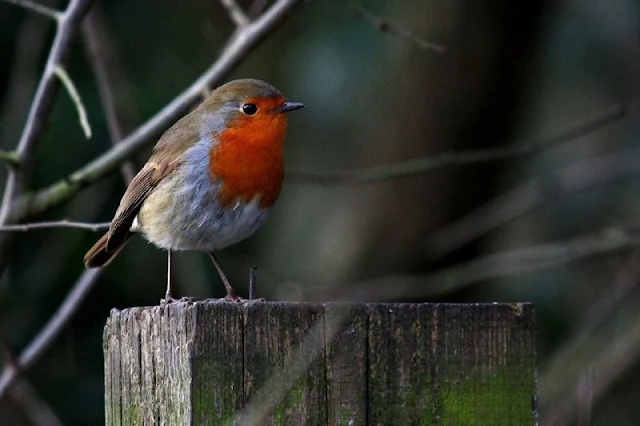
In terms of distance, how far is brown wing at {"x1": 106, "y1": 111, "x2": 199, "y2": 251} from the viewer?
13.6 ft

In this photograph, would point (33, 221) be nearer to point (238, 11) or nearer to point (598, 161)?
point (238, 11)

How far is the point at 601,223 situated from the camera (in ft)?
21.9

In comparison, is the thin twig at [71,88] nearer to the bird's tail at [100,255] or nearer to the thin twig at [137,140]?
the thin twig at [137,140]

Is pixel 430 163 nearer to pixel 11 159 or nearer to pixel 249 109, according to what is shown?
pixel 249 109

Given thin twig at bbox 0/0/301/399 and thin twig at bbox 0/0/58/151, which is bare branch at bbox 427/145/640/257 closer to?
thin twig at bbox 0/0/301/399

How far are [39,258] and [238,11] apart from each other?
197cm

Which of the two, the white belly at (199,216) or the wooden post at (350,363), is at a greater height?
the white belly at (199,216)

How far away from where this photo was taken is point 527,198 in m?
5.33

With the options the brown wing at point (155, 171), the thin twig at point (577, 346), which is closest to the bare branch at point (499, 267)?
the thin twig at point (577, 346)

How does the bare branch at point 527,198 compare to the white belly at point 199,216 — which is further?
the bare branch at point 527,198

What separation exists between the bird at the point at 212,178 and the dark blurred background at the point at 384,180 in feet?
3.92

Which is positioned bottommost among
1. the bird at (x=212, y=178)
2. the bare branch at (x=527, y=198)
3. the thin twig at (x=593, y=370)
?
the thin twig at (x=593, y=370)

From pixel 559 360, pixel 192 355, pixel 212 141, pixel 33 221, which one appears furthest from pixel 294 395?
pixel 559 360

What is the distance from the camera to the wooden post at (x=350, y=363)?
7.18 feet
